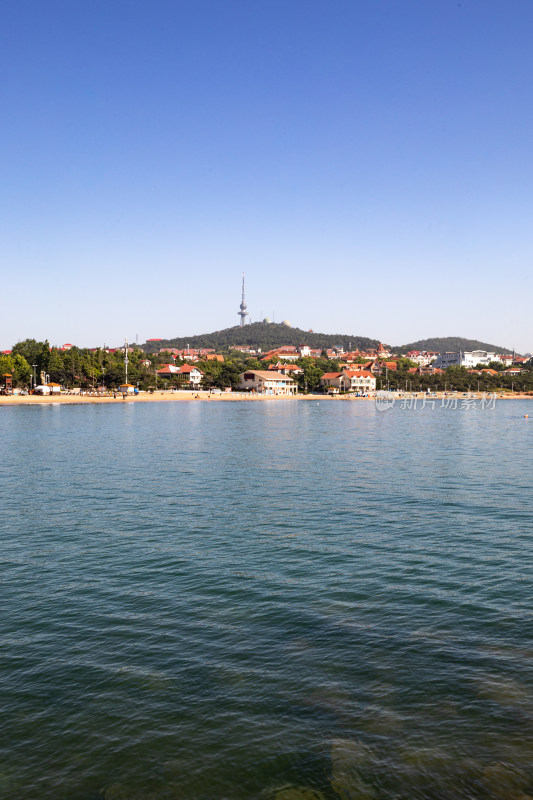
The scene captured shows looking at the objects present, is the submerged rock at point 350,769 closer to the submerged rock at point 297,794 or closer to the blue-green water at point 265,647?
the blue-green water at point 265,647

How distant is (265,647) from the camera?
1360cm

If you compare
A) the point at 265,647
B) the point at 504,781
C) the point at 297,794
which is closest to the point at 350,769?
the point at 297,794

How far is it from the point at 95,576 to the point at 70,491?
15731mm

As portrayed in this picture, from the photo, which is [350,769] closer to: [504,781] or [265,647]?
[504,781]

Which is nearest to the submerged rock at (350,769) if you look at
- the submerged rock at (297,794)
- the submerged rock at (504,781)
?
the submerged rock at (297,794)

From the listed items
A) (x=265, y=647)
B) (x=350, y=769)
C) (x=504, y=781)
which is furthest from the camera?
(x=265, y=647)

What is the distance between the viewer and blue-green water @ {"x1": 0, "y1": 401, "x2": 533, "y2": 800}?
9.56m

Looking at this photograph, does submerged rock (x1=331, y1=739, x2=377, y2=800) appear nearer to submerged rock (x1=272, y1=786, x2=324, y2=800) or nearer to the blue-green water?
the blue-green water

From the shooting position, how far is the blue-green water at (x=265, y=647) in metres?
A: 9.56

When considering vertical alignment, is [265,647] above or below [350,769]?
above

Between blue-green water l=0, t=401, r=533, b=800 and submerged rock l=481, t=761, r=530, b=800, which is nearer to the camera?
submerged rock l=481, t=761, r=530, b=800

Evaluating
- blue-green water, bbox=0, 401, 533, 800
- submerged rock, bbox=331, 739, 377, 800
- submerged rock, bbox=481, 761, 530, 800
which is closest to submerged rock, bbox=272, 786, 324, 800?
blue-green water, bbox=0, 401, 533, 800

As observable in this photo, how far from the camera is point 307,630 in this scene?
14.6m

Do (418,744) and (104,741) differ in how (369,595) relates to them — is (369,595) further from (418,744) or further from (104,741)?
(104,741)
